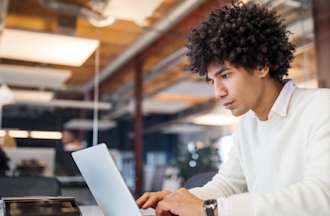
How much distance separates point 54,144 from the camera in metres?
4.21

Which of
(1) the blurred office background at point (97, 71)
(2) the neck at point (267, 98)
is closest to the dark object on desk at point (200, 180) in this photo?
(2) the neck at point (267, 98)

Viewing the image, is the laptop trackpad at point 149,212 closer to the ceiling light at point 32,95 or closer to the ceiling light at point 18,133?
the ceiling light at point 18,133

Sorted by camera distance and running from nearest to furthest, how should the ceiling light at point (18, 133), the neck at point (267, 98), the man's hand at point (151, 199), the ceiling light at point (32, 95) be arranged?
the man's hand at point (151, 199) < the neck at point (267, 98) < the ceiling light at point (18, 133) < the ceiling light at point (32, 95)

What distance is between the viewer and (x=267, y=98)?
112 centimetres

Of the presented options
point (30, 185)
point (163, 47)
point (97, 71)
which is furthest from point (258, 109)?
point (97, 71)

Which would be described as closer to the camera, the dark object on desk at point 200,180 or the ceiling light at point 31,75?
the dark object on desk at point 200,180

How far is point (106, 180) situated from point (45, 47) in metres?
3.56

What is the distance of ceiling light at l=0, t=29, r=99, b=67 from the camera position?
3.94 m

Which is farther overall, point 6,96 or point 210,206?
point 6,96

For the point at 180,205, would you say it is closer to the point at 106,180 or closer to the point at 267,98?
the point at 106,180

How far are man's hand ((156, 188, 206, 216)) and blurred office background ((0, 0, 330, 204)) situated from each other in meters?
1.57

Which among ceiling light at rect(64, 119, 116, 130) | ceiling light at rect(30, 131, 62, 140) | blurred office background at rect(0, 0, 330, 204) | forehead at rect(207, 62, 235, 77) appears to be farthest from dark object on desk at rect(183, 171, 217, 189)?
ceiling light at rect(64, 119, 116, 130)

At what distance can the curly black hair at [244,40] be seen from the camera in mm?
1079

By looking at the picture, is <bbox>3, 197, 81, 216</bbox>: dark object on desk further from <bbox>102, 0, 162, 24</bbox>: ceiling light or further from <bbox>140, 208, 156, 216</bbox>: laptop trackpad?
<bbox>102, 0, 162, 24</bbox>: ceiling light
